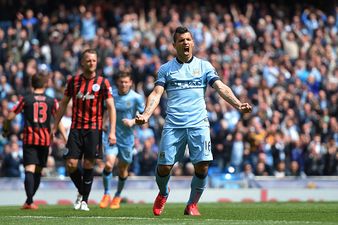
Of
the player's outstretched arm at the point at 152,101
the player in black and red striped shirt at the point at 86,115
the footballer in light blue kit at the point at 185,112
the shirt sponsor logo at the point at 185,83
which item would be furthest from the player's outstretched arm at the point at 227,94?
the player in black and red striped shirt at the point at 86,115

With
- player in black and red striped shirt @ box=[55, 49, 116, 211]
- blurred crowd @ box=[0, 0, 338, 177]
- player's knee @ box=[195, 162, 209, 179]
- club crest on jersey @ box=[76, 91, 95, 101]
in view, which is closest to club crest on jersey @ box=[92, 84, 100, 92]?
player in black and red striped shirt @ box=[55, 49, 116, 211]

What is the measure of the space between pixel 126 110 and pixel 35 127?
1913 mm

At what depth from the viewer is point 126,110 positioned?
18.1 meters

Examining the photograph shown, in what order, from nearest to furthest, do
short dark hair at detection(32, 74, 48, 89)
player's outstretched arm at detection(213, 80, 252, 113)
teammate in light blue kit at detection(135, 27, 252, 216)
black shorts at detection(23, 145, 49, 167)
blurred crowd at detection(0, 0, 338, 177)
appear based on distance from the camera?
player's outstretched arm at detection(213, 80, 252, 113) < teammate in light blue kit at detection(135, 27, 252, 216) < black shorts at detection(23, 145, 49, 167) < short dark hair at detection(32, 74, 48, 89) < blurred crowd at detection(0, 0, 338, 177)

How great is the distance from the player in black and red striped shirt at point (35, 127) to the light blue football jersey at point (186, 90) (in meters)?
4.05

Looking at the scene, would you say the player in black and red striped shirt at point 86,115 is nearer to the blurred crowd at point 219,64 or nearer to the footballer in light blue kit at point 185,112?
the footballer in light blue kit at point 185,112

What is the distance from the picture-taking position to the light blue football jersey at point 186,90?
43.9ft

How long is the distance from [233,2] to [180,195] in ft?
42.2

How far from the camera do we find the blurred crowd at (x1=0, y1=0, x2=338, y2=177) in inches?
1015

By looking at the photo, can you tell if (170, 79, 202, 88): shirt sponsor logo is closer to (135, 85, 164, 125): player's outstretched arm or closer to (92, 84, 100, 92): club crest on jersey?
(135, 85, 164, 125): player's outstretched arm

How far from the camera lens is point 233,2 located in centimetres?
3425

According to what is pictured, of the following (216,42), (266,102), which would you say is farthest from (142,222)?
(216,42)

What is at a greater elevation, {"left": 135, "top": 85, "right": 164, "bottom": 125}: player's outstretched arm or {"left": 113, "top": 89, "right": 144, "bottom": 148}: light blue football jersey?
{"left": 135, "top": 85, "right": 164, "bottom": 125}: player's outstretched arm

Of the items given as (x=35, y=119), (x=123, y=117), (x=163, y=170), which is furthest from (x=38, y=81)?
(x=163, y=170)
